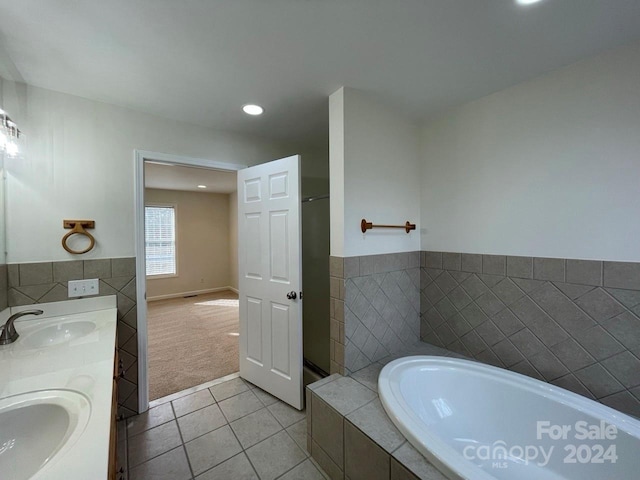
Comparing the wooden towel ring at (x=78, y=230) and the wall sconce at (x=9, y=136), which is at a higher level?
the wall sconce at (x=9, y=136)

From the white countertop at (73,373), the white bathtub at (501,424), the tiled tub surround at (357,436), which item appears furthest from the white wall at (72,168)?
the white bathtub at (501,424)

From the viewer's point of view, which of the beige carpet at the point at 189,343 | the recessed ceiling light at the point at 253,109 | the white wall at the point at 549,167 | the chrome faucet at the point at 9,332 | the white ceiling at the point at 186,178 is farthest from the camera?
the white ceiling at the point at 186,178

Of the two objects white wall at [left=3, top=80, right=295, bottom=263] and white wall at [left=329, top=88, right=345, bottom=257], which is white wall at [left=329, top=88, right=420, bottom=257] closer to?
white wall at [left=329, top=88, right=345, bottom=257]

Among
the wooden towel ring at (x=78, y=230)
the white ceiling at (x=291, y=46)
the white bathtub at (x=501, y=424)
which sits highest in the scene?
the white ceiling at (x=291, y=46)

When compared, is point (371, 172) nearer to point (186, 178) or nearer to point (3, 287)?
point (3, 287)

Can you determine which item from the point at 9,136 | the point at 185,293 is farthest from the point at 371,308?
the point at 185,293

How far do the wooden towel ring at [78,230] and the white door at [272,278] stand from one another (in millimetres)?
1069

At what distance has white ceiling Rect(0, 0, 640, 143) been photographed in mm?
1124

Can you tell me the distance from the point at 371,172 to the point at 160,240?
5.37m

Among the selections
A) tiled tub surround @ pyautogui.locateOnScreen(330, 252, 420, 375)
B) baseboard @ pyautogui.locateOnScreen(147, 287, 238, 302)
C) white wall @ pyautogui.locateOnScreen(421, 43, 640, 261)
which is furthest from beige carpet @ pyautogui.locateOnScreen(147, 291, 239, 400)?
white wall @ pyautogui.locateOnScreen(421, 43, 640, 261)

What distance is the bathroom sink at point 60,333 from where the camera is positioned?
1466 millimetres

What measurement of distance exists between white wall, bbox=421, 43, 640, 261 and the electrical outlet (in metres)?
2.67

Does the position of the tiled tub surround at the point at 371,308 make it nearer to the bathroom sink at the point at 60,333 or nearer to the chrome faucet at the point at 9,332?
the bathroom sink at the point at 60,333

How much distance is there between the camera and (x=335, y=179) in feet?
5.98
